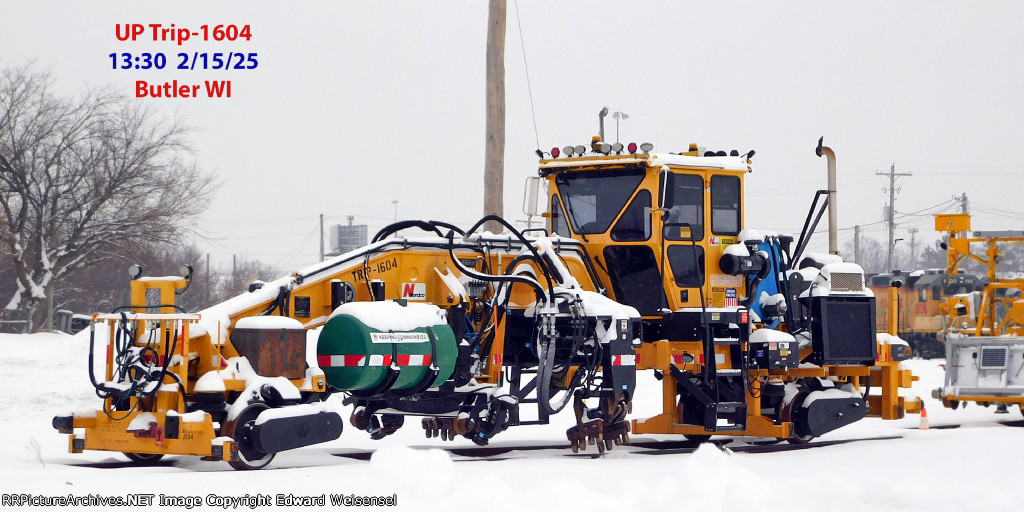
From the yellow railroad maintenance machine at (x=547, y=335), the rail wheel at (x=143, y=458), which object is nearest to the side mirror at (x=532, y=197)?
the yellow railroad maintenance machine at (x=547, y=335)

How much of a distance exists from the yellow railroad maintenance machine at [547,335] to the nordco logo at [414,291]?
1.1 inches

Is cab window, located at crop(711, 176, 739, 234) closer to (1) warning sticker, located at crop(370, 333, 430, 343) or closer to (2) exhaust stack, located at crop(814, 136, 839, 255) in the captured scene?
(2) exhaust stack, located at crop(814, 136, 839, 255)

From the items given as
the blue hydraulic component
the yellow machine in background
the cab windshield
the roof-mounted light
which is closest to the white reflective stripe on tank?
the roof-mounted light

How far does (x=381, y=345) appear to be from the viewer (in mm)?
11023

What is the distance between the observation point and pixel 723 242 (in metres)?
14.2

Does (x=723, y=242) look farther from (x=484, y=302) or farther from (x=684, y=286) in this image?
(x=484, y=302)

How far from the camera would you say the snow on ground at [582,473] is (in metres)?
8.12

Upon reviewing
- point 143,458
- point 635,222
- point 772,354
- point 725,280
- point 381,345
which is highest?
point 635,222

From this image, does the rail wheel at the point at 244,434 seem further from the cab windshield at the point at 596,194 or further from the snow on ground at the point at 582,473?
the cab windshield at the point at 596,194

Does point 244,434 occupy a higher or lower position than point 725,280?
lower

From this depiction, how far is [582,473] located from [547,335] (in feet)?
8.08

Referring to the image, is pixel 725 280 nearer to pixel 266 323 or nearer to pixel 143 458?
pixel 266 323

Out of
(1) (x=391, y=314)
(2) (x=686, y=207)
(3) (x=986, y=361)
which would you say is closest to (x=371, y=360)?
(1) (x=391, y=314)

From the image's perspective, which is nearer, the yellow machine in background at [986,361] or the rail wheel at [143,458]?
the rail wheel at [143,458]
